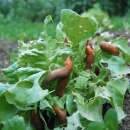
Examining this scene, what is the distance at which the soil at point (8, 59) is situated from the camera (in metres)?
2.56

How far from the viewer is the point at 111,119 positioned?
7.85 feet

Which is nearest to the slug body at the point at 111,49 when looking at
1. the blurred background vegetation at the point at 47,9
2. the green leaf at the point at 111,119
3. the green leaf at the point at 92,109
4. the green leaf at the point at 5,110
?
the green leaf at the point at 92,109

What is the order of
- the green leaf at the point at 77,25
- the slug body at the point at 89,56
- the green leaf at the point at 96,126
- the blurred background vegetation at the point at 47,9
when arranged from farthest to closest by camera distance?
the blurred background vegetation at the point at 47,9 → the slug body at the point at 89,56 → the green leaf at the point at 77,25 → the green leaf at the point at 96,126

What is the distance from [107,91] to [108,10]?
264 inches

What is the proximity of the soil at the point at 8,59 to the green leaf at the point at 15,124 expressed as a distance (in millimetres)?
472

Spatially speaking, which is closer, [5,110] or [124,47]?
[5,110]

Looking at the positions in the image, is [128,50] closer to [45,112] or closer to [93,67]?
[93,67]

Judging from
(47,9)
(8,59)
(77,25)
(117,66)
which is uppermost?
(77,25)

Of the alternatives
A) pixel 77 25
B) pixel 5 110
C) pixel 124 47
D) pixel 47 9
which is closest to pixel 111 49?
pixel 124 47

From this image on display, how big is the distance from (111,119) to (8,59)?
2.18 metres

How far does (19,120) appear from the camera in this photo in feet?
7.70

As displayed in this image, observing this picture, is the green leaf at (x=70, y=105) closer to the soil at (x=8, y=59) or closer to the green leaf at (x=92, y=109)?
the green leaf at (x=92, y=109)

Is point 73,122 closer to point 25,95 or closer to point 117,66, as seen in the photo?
point 25,95

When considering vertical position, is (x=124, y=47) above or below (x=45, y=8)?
above
